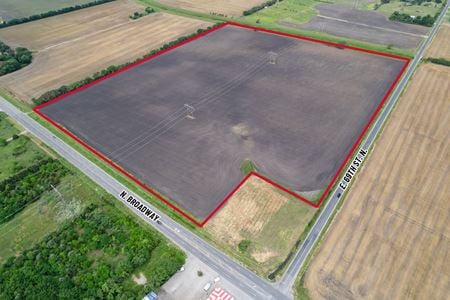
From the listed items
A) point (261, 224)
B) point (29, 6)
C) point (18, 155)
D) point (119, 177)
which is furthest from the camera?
point (29, 6)

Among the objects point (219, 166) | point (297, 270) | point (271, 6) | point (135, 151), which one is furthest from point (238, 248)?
point (271, 6)

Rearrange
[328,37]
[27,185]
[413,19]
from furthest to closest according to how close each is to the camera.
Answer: [413,19] < [328,37] < [27,185]

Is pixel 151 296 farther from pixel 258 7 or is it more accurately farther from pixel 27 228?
pixel 258 7

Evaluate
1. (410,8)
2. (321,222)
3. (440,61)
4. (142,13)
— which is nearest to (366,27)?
(440,61)

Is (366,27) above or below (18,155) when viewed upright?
above

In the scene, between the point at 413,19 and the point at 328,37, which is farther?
the point at 413,19

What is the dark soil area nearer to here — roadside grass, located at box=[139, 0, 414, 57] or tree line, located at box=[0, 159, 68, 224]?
roadside grass, located at box=[139, 0, 414, 57]
